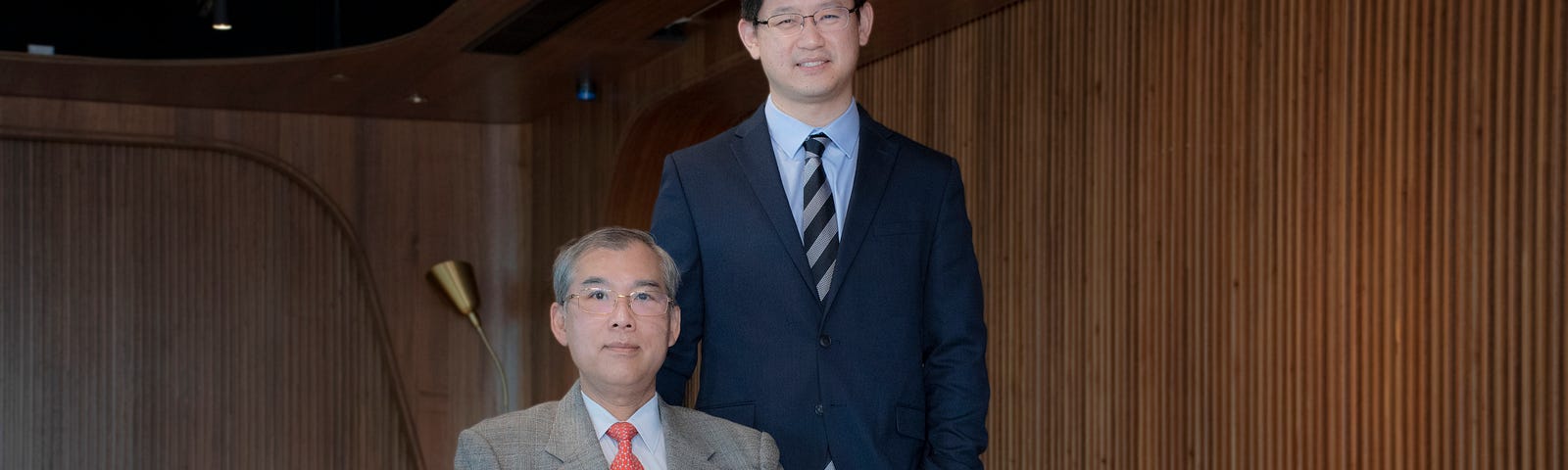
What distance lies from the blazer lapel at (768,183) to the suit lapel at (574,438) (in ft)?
1.27

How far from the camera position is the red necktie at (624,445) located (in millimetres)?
2254

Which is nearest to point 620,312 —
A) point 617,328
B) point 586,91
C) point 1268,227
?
point 617,328

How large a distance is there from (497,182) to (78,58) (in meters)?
2.86

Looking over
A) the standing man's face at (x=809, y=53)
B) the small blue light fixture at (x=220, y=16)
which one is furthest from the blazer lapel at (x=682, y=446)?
the small blue light fixture at (x=220, y=16)

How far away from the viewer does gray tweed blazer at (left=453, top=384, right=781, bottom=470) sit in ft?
7.22

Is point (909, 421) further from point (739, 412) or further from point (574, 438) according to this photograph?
point (574, 438)

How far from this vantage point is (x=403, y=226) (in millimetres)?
9312

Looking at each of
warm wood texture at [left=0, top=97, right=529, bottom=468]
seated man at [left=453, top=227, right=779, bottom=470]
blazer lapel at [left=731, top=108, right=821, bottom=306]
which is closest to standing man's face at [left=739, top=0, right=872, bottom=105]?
blazer lapel at [left=731, top=108, right=821, bottom=306]

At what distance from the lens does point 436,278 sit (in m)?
9.09

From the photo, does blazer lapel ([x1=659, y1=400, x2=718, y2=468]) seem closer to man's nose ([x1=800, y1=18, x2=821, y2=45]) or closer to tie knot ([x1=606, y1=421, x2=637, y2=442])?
tie knot ([x1=606, y1=421, x2=637, y2=442])

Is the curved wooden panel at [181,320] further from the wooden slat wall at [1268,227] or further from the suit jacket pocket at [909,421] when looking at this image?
the suit jacket pocket at [909,421]

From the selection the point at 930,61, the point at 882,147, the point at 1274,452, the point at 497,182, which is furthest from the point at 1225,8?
the point at 497,182

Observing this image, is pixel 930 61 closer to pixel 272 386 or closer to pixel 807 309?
pixel 807 309

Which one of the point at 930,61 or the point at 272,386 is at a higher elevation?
the point at 930,61
